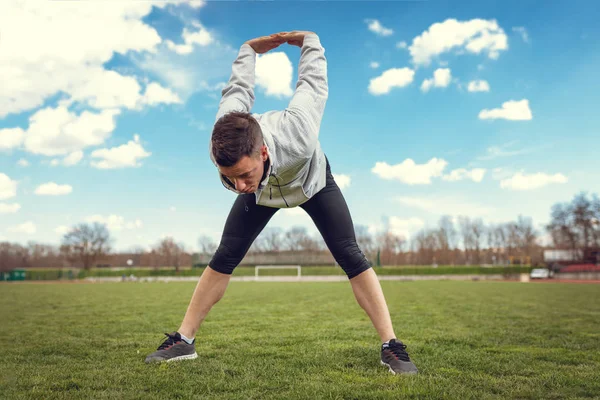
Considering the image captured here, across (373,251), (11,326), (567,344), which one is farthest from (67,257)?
(567,344)

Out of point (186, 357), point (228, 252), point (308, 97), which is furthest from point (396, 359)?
point (308, 97)

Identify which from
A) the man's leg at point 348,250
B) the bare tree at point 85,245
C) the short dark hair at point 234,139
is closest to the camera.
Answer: the short dark hair at point 234,139

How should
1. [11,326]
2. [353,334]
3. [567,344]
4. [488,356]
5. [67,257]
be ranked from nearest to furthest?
1. [488,356]
2. [567,344]
3. [353,334]
4. [11,326]
5. [67,257]

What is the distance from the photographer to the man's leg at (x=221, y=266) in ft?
11.0

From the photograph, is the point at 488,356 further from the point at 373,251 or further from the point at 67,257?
the point at 67,257

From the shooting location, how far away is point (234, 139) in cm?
225

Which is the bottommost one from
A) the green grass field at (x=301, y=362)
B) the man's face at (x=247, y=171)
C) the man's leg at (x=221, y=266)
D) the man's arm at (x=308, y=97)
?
the green grass field at (x=301, y=362)

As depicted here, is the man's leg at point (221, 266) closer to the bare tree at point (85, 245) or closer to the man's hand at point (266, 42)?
the man's hand at point (266, 42)

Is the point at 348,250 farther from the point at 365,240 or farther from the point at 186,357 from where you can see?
the point at 365,240

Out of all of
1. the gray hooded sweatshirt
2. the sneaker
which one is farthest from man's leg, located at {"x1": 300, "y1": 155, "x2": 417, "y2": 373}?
the sneaker

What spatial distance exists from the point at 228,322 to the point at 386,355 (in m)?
3.65

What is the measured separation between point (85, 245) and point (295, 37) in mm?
78927

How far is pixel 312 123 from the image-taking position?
103 inches

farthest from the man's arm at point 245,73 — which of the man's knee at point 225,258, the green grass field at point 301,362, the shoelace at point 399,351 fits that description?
the shoelace at point 399,351
